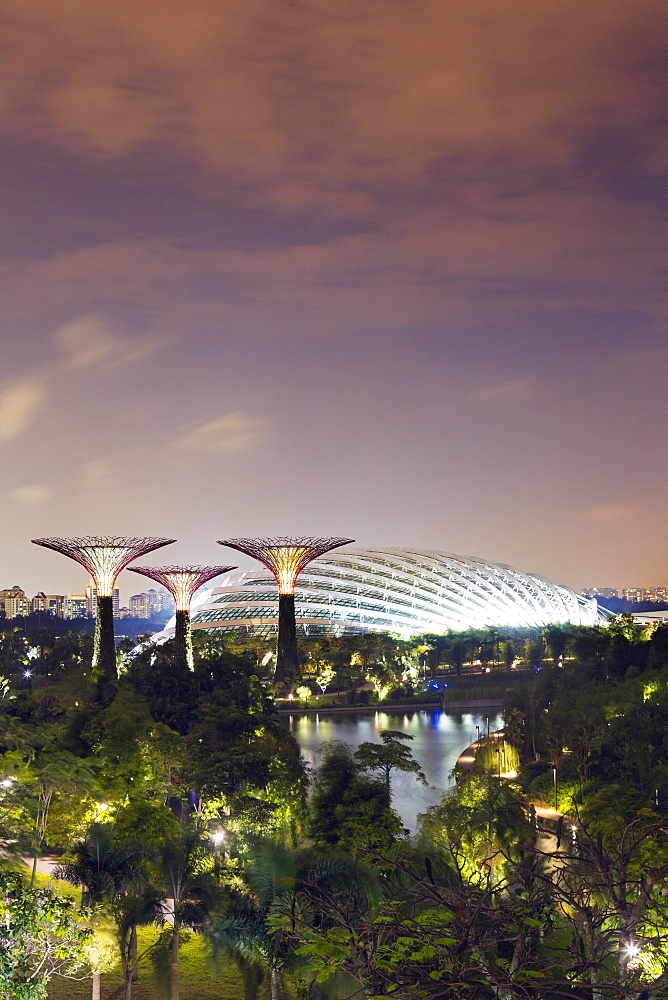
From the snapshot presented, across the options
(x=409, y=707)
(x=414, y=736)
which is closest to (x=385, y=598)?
(x=409, y=707)

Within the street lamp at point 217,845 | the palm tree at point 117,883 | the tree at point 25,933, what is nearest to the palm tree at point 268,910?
the palm tree at point 117,883

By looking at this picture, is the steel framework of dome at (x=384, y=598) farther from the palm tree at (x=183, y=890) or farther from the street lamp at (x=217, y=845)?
the palm tree at (x=183, y=890)

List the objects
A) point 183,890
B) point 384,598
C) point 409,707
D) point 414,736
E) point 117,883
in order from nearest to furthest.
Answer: point 183,890, point 117,883, point 414,736, point 409,707, point 384,598

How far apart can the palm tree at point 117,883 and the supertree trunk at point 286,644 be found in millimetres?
47257

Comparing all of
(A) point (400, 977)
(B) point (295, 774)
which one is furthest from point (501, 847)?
(A) point (400, 977)

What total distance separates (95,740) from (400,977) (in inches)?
1084

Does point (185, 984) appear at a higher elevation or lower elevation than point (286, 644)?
lower

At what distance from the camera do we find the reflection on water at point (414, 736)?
139 ft

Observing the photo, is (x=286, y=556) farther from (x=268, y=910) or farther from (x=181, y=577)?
(x=268, y=910)

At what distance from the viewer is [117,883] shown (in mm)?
22672

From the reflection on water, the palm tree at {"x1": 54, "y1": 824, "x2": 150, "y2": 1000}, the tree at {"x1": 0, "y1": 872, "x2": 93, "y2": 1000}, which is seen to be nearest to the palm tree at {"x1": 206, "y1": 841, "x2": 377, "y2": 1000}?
the palm tree at {"x1": 54, "y1": 824, "x2": 150, "y2": 1000}

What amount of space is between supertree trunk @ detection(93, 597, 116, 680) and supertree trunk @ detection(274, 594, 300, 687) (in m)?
12.7

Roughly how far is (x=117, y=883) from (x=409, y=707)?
58.9m

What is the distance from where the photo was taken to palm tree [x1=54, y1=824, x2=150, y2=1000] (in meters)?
22.0
